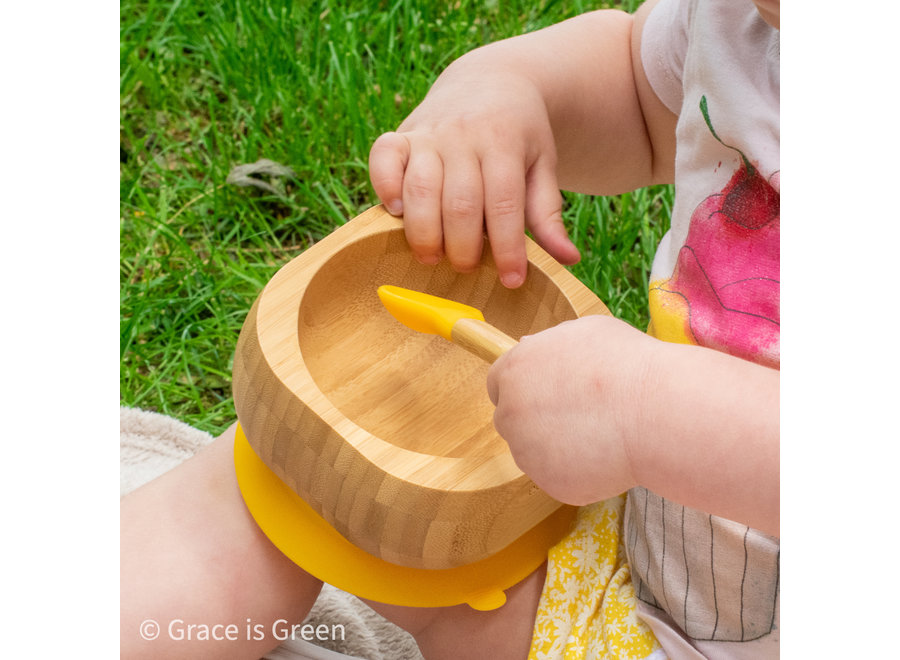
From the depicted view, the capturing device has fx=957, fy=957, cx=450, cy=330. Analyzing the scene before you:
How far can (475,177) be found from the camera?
0.66m

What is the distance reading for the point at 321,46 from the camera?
122 centimetres

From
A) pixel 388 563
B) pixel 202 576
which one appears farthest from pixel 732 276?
pixel 202 576

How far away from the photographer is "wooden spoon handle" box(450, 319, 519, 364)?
56 centimetres

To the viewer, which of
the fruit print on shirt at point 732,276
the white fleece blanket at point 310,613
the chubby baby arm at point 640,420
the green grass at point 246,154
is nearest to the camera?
the chubby baby arm at point 640,420

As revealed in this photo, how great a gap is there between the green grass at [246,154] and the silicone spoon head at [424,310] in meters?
0.40

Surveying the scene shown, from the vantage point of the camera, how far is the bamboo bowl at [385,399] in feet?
1.76

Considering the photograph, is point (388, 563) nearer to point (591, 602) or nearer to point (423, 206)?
point (591, 602)

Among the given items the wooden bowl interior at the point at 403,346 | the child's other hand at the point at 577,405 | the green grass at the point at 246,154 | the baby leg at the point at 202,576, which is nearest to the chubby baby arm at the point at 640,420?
the child's other hand at the point at 577,405

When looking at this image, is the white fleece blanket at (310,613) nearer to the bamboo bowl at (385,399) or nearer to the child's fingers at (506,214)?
the bamboo bowl at (385,399)

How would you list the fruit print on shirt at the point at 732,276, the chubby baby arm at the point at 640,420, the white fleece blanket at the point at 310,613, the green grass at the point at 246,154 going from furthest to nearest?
the green grass at the point at 246,154 → the white fleece blanket at the point at 310,613 → the fruit print on shirt at the point at 732,276 → the chubby baby arm at the point at 640,420

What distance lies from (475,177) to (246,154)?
0.56 m

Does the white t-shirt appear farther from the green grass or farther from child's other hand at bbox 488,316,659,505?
the green grass

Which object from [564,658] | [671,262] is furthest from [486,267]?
[564,658]

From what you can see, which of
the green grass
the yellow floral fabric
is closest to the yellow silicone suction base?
the yellow floral fabric
